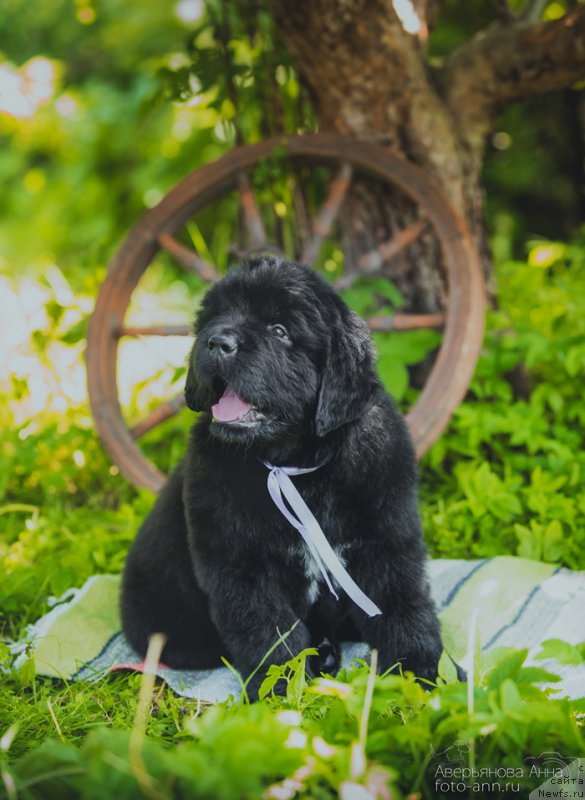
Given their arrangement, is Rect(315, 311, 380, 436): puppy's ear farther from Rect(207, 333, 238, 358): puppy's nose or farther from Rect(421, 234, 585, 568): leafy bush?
Rect(421, 234, 585, 568): leafy bush

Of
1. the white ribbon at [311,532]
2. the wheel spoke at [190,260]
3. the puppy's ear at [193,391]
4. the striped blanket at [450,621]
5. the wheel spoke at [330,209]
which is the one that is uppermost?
the wheel spoke at [330,209]

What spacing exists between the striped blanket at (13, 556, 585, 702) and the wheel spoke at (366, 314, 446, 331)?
1050mm

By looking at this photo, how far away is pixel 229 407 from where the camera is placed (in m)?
2.23

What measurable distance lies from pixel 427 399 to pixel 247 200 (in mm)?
1250

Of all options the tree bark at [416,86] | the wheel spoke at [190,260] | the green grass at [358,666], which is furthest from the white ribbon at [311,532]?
the tree bark at [416,86]

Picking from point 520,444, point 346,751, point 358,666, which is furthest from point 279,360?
point 520,444

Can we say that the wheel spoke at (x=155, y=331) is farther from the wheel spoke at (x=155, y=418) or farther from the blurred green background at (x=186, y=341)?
the blurred green background at (x=186, y=341)

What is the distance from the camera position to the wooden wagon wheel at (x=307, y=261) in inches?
132

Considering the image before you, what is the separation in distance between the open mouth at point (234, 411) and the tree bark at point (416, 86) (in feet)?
5.87

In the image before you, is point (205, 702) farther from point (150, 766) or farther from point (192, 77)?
point (192, 77)

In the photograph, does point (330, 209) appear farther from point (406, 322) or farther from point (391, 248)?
point (406, 322)

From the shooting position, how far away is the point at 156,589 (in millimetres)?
2562

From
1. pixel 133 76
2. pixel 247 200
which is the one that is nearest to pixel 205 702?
pixel 247 200

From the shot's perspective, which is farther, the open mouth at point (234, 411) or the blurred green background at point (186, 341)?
the blurred green background at point (186, 341)
